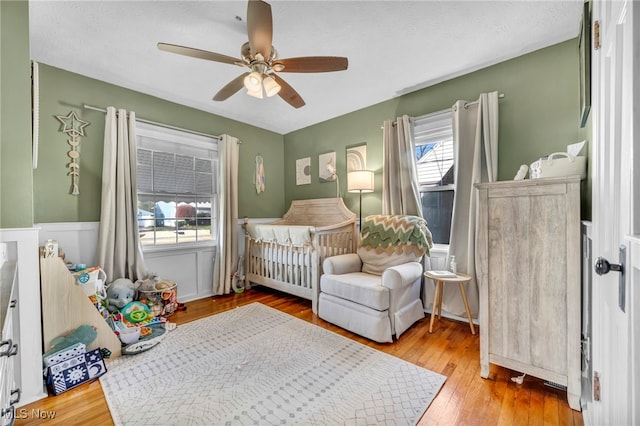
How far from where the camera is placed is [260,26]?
5.05 feet

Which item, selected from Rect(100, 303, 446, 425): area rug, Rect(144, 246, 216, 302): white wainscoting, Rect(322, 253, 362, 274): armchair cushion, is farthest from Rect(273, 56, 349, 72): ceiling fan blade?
Rect(144, 246, 216, 302): white wainscoting

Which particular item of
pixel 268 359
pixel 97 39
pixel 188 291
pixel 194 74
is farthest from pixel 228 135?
pixel 268 359

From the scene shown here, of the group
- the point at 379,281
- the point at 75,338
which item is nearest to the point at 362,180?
the point at 379,281

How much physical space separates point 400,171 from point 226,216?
233 centimetres

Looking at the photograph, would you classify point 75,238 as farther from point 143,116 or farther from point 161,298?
point 143,116

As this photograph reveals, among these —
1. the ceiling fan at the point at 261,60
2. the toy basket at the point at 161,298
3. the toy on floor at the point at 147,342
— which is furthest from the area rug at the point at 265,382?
the ceiling fan at the point at 261,60

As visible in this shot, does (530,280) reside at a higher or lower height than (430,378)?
higher

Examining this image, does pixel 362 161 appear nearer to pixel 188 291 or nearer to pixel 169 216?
pixel 169 216

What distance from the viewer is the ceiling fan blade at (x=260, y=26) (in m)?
1.44

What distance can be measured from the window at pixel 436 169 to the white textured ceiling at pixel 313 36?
1.49ft

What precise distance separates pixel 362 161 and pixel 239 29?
2.04 meters

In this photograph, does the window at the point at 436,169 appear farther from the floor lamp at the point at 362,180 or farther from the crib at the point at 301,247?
the crib at the point at 301,247

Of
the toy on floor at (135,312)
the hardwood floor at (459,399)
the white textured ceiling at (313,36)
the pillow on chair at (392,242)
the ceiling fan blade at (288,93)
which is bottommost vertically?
the hardwood floor at (459,399)

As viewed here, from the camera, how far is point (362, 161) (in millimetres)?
3453
